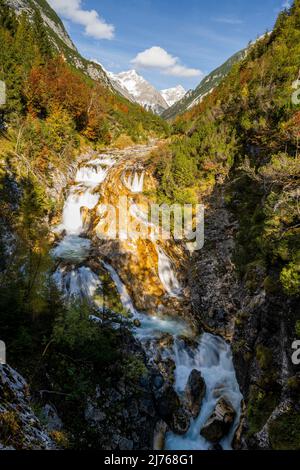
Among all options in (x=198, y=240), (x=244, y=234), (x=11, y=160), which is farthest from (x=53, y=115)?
(x=244, y=234)

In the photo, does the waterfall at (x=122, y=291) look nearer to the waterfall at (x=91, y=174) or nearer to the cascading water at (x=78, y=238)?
the cascading water at (x=78, y=238)

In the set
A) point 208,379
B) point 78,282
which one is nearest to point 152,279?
point 78,282

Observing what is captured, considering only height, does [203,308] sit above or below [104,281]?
below

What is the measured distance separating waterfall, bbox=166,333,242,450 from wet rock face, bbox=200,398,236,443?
172 millimetres

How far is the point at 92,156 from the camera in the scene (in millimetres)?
39062

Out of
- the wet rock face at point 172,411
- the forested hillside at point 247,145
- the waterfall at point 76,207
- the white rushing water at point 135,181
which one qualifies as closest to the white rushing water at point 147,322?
the wet rock face at point 172,411

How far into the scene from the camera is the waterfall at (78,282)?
1717 centimetres

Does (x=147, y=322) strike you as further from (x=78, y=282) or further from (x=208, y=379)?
(x=78, y=282)

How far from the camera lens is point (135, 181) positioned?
29.0 m

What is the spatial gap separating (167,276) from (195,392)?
28.5 feet

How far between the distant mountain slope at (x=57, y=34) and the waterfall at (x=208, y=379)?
363 feet

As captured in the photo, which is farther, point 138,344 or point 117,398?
point 138,344

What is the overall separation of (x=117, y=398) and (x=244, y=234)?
1129cm

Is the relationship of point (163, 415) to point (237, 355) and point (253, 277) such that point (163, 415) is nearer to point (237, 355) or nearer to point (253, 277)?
point (237, 355)
